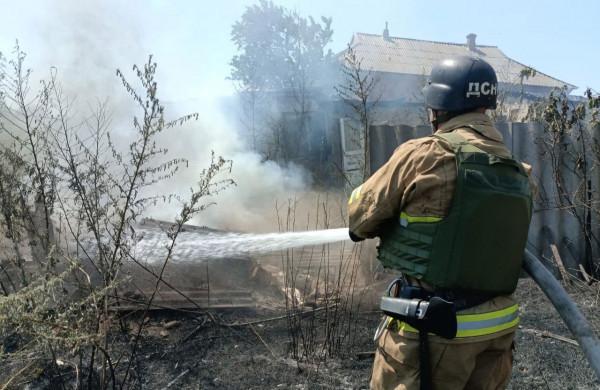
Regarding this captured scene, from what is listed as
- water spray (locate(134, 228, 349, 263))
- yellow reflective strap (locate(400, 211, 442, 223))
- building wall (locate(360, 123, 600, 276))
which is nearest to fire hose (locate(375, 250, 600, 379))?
yellow reflective strap (locate(400, 211, 442, 223))

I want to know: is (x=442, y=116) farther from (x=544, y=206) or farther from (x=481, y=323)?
(x=544, y=206)

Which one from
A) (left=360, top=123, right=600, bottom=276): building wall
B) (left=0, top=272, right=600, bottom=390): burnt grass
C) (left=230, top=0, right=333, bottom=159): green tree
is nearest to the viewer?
(left=0, top=272, right=600, bottom=390): burnt grass

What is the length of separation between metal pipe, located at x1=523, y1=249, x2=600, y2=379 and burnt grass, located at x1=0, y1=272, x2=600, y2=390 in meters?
1.59

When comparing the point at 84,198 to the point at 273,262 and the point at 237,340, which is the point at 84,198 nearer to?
the point at 237,340

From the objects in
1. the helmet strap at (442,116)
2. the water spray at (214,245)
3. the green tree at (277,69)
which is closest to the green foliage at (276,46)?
the green tree at (277,69)

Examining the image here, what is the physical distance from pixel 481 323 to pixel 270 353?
99.6 inches

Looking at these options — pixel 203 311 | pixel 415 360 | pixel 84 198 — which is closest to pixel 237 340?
pixel 203 311

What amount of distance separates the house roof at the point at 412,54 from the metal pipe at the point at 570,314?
2176 cm

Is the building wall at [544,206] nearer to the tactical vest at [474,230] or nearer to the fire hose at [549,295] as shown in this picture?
the fire hose at [549,295]

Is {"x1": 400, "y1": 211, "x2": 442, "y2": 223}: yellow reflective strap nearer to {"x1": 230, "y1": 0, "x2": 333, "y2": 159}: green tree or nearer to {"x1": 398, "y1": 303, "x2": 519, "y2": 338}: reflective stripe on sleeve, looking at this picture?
{"x1": 398, "y1": 303, "x2": 519, "y2": 338}: reflective stripe on sleeve

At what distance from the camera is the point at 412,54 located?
84.9 feet

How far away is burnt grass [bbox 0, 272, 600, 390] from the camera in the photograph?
3.59 metres

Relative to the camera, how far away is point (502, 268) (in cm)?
196

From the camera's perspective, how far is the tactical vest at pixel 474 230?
1873mm
